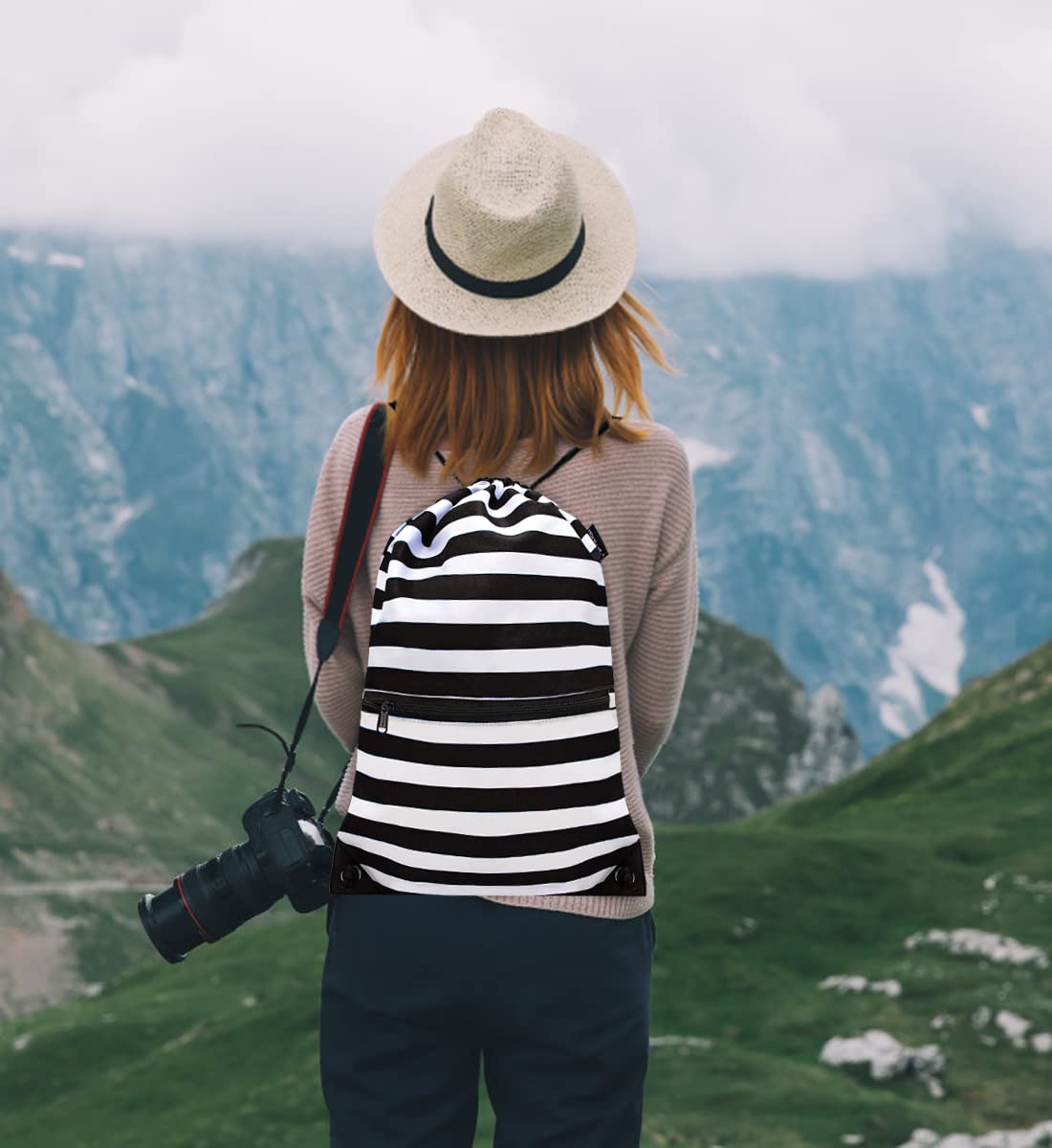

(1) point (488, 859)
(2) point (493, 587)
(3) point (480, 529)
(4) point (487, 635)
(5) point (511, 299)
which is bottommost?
(1) point (488, 859)

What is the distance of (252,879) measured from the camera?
6844mm

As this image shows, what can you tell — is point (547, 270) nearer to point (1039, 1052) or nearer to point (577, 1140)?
point (577, 1140)

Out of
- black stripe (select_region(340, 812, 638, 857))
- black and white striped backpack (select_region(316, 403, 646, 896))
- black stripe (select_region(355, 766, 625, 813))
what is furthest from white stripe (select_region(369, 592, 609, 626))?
black stripe (select_region(340, 812, 638, 857))

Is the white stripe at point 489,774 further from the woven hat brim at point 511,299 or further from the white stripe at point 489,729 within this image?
the woven hat brim at point 511,299

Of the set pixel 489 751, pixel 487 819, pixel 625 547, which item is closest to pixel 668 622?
pixel 625 547

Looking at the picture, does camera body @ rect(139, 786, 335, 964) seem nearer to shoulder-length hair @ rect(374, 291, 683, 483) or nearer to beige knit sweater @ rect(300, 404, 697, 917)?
beige knit sweater @ rect(300, 404, 697, 917)

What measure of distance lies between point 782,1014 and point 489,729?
22.6 m

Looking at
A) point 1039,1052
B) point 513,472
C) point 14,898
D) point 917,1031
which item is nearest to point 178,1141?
point 917,1031

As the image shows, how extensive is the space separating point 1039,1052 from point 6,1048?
33.4 meters

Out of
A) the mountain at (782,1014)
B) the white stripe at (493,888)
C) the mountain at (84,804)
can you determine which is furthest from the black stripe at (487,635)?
the mountain at (84,804)

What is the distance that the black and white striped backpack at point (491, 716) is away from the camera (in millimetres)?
5742

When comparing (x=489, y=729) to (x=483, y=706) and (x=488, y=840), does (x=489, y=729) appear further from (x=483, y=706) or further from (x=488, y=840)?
(x=488, y=840)

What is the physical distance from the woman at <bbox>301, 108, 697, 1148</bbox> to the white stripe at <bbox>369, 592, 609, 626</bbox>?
0.46m

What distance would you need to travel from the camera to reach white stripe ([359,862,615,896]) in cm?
579
